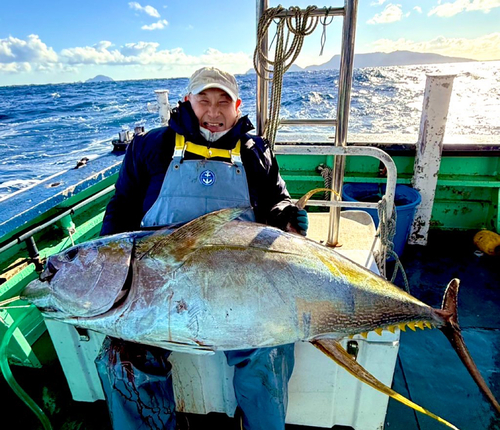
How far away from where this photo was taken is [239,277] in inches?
45.8

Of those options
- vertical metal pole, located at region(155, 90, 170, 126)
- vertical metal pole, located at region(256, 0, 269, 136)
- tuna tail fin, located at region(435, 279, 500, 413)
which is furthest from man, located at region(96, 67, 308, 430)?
vertical metal pole, located at region(155, 90, 170, 126)

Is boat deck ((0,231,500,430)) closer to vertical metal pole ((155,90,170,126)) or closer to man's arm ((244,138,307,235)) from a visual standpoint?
man's arm ((244,138,307,235))

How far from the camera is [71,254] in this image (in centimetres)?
124

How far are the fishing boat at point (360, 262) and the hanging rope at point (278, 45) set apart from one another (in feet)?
0.16

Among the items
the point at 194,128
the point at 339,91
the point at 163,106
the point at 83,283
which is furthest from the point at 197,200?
the point at 163,106

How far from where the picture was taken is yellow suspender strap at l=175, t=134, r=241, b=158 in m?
1.76

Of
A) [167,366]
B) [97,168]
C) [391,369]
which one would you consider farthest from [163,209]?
[97,168]

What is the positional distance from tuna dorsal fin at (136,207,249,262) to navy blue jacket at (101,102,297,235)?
1.93ft

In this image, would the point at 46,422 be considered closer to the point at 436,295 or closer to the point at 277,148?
the point at 277,148

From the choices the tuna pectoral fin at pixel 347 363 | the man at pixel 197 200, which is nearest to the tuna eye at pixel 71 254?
the man at pixel 197 200

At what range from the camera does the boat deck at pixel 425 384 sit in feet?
6.51

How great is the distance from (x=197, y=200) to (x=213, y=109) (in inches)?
22.0

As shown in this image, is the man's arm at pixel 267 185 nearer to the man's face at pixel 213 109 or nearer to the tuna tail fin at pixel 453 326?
the man's face at pixel 213 109

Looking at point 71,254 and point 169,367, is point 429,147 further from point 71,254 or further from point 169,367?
point 71,254
